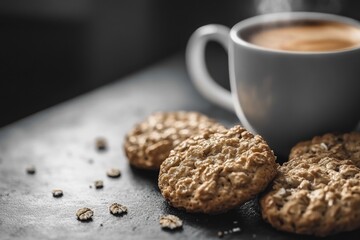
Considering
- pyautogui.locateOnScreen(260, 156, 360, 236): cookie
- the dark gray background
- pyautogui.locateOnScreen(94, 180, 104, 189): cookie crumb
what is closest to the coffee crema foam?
pyautogui.locateOnScreen(260, 156, 360, 236): cookie

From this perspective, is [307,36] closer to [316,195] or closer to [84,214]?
[316,195]

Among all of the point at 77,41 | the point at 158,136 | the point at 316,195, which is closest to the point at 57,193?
the point at 158,136

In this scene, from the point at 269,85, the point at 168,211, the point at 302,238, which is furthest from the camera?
the point at 269,85

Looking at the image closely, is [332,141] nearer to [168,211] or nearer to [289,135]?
[289,135]

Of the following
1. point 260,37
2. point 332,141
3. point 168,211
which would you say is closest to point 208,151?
point 168,211

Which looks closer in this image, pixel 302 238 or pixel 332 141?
pixel 302 238
